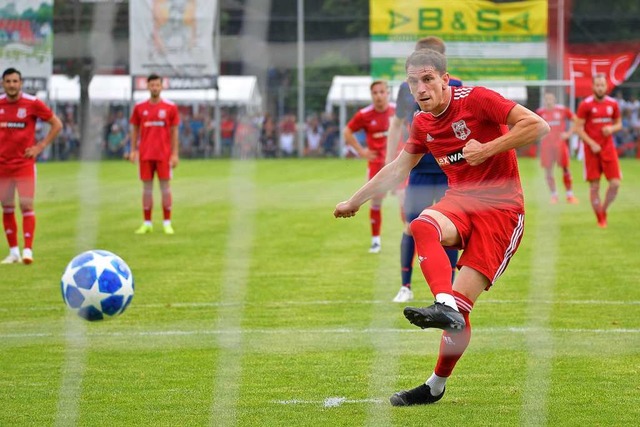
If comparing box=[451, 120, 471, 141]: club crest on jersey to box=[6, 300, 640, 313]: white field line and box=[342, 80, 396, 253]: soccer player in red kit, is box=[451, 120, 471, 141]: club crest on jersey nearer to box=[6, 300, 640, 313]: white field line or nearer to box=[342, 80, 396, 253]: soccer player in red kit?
box=[6, 300, 640, 313]: white field line

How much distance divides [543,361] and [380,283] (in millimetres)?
3664

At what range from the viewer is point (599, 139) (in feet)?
48.8

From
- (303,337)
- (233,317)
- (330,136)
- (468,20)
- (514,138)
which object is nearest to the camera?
(514,138)

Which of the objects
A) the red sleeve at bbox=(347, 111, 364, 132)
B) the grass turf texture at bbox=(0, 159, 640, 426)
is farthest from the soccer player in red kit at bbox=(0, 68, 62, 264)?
the red sleeve at bbox=(347, 111, 364, 132)

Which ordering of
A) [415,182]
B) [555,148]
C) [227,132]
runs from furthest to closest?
[227,132]
[555,148]
[415,182]

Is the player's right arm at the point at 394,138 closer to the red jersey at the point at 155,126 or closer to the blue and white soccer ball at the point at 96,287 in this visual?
the blue and white soccer ball at the point at 96,287

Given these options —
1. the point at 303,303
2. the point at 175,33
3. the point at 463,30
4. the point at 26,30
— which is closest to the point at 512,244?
the point at 303,303

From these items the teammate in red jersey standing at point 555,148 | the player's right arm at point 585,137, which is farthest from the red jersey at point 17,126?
the teammate in red jersey standing at point 555,148

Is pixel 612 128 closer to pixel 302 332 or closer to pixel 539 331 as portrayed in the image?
pixel 539 331

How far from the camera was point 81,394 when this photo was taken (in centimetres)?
590

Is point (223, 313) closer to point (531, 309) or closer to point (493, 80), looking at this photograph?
point (531, 309)

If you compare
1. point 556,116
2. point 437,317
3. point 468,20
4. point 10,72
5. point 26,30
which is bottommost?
point 437,317

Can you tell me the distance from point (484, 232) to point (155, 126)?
31.8 feet

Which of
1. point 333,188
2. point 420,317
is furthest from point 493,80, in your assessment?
point 420,317
